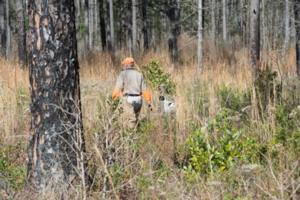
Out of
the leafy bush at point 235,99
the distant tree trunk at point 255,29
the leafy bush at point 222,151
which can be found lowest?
the leafy bush at point 222,151

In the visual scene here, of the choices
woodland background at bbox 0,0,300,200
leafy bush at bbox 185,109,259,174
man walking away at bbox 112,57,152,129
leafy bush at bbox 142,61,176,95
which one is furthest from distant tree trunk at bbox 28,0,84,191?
leafy bush at bbox 142,61,176,95

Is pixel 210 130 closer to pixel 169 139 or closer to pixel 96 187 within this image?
pixel 169 139

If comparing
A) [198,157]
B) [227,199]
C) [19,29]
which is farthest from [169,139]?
[19,29]

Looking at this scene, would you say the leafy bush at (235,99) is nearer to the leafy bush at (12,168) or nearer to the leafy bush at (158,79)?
the leafy bush at (158,79)

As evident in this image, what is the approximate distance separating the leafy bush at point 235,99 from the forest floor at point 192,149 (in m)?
0.02

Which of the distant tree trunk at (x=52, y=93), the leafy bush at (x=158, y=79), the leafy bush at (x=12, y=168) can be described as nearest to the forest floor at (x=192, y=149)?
the leafy bush at (x=12, y=168)

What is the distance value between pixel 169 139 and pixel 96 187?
70.6 inches

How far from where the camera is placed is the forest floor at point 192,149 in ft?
12.3

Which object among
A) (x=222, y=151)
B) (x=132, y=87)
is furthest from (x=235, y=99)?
(x=222, y=151)

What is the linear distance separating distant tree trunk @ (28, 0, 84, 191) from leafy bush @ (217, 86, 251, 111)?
2944mm

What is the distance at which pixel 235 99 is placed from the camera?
734 cm

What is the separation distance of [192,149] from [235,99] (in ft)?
10.4

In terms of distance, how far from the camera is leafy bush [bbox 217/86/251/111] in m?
6.95

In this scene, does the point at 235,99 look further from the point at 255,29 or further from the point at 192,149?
the point at 255,29
